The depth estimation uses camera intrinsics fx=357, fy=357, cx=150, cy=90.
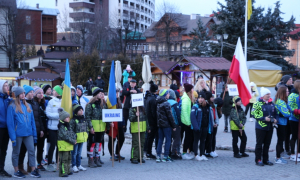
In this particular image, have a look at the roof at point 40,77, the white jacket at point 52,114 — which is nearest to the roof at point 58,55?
the roof at point 40,77

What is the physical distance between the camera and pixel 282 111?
9.28m

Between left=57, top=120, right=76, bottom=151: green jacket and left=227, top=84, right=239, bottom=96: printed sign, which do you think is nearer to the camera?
left=57, top=120, right=76, bottom=151: green jacket

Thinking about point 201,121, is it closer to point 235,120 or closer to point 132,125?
point 235,120

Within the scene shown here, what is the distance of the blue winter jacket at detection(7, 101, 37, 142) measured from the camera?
762 cm

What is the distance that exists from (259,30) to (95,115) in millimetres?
36412

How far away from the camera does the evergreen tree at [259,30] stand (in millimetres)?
41000

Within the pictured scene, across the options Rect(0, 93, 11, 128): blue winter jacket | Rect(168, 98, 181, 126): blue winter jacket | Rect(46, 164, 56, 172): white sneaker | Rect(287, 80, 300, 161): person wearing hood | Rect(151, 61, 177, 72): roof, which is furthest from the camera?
Rect(151, 61, 177, 72): roof

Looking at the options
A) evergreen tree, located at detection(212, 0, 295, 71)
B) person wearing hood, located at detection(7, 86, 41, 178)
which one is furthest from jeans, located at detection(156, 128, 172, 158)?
evergreen tree, located at detection(212, 0, 295, 71)

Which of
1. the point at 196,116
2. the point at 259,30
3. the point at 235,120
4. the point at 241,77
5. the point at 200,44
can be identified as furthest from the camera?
the point at 200,44

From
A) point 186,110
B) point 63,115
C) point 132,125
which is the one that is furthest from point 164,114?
point 63,115

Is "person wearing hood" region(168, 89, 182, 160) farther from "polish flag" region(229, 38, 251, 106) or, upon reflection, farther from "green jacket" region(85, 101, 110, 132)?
"polish flag" region(229, 38, 251, 106)

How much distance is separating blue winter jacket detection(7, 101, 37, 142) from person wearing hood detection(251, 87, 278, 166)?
5.54 meters

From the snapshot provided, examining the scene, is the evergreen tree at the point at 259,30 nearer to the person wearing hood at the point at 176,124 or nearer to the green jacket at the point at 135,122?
the person wearing hood at the point at 176,124

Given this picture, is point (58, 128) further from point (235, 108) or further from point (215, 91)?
point (215, 91)
